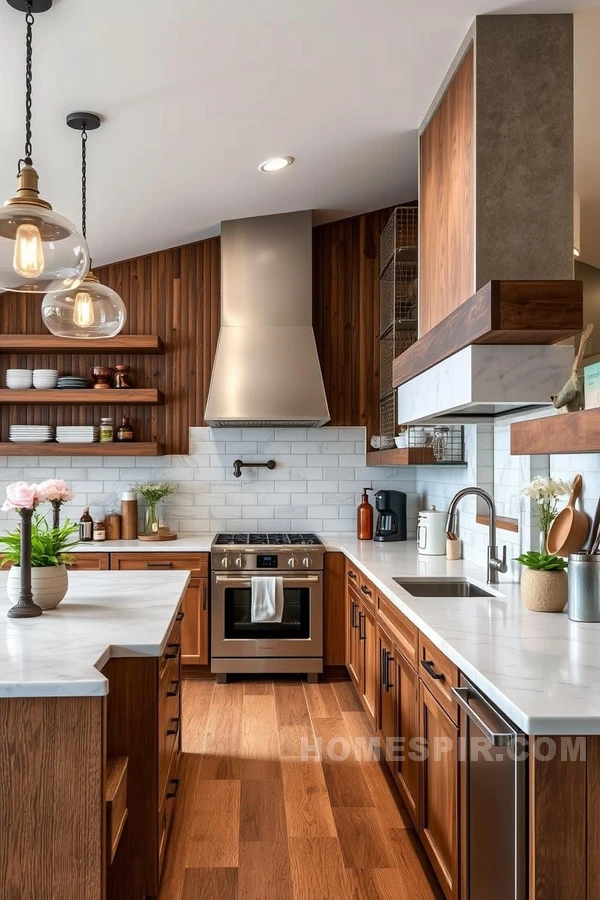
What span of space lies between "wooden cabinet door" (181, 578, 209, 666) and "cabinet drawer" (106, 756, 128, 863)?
239cm

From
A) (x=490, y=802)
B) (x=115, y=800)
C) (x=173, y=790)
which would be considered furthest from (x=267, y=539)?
(x=490, y=802)

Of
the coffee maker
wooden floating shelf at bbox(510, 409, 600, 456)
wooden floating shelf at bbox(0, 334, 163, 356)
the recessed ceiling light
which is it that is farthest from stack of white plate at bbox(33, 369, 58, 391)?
wooden floating shelf at bbox(510, 409, 600, 456)

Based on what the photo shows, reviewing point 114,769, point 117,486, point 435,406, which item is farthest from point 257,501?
point 114,769

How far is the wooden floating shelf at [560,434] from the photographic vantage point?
5.57 ft

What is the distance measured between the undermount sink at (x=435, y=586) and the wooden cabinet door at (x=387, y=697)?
9.6 inches

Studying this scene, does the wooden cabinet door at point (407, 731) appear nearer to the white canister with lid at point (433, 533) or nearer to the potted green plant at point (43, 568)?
the white canister with lid at point (433, 533)

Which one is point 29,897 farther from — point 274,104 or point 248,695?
point 274,104

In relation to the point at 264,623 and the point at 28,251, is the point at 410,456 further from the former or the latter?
the point at 28,251

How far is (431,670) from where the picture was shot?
224 centimetres

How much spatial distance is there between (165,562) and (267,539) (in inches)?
26.9

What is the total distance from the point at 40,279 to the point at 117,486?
337 centimetres

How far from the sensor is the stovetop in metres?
4.53

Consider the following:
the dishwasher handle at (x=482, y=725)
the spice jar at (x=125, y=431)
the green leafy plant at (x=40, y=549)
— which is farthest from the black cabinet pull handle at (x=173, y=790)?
the spice jar at (x=125, y=431)

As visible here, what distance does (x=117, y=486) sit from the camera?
16.8ft
